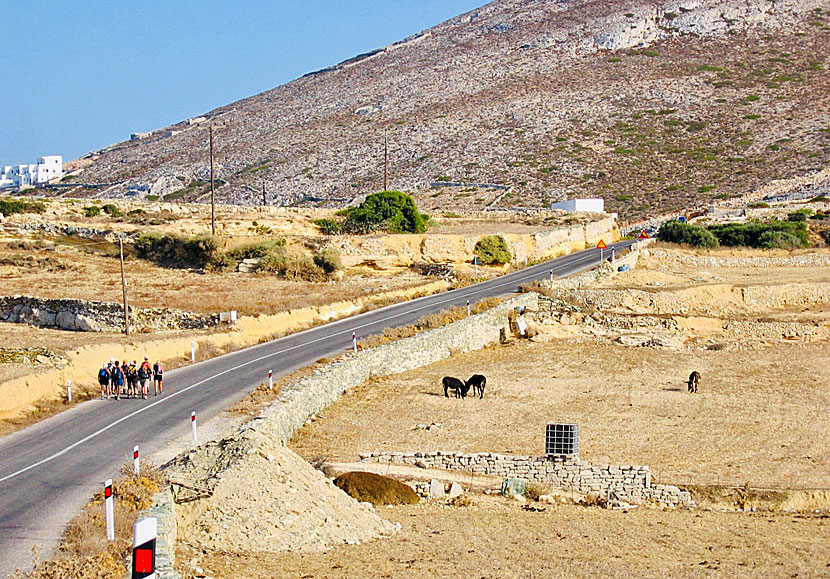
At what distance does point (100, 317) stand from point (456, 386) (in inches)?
628

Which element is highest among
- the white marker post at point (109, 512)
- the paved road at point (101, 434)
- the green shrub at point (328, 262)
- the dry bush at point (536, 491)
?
the green shrub at point (328, 262)

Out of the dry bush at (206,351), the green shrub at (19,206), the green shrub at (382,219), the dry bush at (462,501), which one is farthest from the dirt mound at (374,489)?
the green shrub at (19,206)

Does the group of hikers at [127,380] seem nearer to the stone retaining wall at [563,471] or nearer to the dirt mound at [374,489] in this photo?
the stone retaining wall at [563,471]

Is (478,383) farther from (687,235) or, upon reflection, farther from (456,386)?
(687,235)

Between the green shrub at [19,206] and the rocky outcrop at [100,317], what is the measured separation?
84.3 ft

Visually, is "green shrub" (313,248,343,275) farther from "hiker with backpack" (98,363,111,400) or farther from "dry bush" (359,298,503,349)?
"hiker with backpack" (98,363,111,400)

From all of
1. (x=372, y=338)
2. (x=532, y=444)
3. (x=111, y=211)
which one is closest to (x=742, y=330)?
(x=372, y=338)

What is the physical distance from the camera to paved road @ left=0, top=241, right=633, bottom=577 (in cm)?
1320

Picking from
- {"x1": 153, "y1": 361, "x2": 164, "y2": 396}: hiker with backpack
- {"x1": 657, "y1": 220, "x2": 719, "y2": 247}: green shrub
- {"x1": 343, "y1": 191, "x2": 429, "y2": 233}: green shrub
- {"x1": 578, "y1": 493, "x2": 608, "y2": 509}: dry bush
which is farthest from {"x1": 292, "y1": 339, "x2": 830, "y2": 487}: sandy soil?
{"x1": 657, "y1": 220, "x2": 719, "y2": 247}: green shrub

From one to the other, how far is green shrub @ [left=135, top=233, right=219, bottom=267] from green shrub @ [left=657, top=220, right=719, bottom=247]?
29.9 metres

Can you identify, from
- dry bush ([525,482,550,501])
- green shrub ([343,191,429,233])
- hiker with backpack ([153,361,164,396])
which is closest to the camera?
dry bush ([525,482,550,501])

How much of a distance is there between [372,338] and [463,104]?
311 ft

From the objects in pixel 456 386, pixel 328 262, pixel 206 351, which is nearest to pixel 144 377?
pixel 206 351

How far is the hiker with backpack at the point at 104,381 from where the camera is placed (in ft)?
77.9
